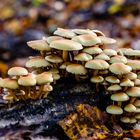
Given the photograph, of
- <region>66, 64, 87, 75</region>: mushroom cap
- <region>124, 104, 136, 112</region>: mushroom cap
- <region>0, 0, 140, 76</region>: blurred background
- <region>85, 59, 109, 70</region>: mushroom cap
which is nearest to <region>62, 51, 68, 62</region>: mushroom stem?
<region>66, 64, 87, 75</region>: mushroom cap

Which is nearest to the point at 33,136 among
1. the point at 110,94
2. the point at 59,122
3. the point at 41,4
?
the point at 59,122

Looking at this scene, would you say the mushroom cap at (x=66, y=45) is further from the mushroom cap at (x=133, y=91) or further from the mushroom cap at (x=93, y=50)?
the mushroom cap at (x=133, y=91)

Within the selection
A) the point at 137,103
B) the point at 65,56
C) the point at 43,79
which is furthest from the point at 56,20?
the point at 43,79

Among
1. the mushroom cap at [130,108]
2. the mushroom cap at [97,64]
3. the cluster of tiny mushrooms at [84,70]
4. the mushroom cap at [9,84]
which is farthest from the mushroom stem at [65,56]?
the mushroom cap at [130,108]

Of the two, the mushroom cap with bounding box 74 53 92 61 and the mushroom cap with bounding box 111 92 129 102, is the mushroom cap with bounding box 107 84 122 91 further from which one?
the mushroom cap with bounding box 74 53 92 61

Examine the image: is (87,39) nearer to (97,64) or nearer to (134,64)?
(97,64)
